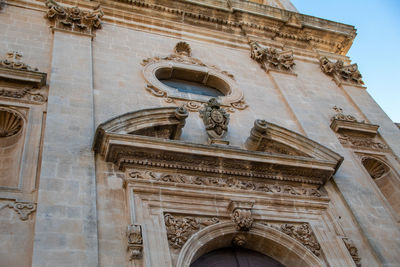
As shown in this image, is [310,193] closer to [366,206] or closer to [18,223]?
[366,206]

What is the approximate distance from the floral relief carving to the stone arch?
904mm

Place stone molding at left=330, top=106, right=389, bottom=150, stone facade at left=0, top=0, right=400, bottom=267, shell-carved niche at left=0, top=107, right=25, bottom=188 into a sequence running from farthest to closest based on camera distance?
stone molding at left=330, top=106, right=389, bottom=150 < shell-carved niche at left=0, top=107, right=25, bottom=188 < stone facade at left=0, top=0, right=400, bottom=267

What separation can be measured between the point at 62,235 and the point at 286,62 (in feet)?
31.6

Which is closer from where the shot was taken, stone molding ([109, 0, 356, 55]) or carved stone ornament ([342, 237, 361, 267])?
carved stone ornament ([342, 237, 361, 267])

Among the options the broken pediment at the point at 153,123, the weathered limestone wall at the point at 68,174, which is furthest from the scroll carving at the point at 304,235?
the weathered limestone wall at the point at 68,174

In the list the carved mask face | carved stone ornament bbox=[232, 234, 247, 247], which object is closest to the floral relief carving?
carved stone ornament bbox=[232, 234, 247, 247]

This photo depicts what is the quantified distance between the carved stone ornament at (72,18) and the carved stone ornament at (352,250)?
8.00 m

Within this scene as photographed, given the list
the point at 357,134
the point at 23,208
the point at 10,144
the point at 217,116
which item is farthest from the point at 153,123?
the point at 357,134

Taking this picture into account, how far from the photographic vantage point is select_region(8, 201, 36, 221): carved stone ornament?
22.9 feet

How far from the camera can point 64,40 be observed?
11.3m

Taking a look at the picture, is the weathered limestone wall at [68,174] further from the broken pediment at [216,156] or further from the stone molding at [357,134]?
the stone molding at [357,134]

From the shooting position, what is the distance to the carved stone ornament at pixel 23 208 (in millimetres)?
6977

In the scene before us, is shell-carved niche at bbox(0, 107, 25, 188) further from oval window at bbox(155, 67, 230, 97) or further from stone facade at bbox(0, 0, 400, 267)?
oval window at bbox(155, 67, 230, 97)

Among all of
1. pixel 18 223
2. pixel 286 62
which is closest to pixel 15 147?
pixel 18 223
